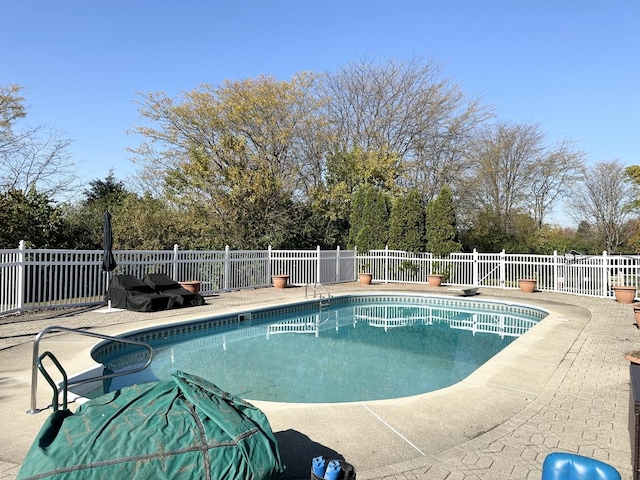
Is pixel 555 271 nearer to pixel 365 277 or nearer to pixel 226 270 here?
pixel 365 277

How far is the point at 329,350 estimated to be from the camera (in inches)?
317

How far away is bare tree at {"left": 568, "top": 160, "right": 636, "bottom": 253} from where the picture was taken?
2875cm

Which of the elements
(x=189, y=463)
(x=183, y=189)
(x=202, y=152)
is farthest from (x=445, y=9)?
(x=189, y=463)

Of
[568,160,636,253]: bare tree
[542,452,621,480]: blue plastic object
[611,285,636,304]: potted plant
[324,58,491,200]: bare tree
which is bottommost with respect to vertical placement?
[611,285,636,304]: potted plant

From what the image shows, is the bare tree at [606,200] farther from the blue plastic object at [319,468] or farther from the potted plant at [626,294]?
the blue plastic object at [319,468]

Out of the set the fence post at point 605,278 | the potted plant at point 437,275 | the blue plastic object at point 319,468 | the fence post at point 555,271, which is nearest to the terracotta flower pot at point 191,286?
the potted plant at point 437,275

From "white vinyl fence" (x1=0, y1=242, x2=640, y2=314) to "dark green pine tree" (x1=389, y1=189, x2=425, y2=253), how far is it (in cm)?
43

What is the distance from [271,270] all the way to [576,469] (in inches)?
578

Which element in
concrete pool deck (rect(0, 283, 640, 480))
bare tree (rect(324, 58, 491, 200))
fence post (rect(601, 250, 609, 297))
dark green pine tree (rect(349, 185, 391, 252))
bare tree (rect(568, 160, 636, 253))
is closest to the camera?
concrete pool deck (rect(0, 283, 640, 480))

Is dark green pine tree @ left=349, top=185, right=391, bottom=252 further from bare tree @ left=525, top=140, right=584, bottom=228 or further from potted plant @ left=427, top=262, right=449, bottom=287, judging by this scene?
bare tree @ left=525, top=140, right=584, bottom=228

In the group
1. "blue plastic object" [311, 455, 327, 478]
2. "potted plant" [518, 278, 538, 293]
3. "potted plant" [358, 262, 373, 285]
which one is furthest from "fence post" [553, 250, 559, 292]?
"blue plastic object" [311, 455, 327, 478]

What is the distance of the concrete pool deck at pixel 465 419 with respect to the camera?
3076 millimetres

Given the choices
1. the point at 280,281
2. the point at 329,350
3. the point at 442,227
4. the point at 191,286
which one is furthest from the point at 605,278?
the point at 191,286

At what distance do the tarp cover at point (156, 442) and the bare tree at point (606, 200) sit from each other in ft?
104
